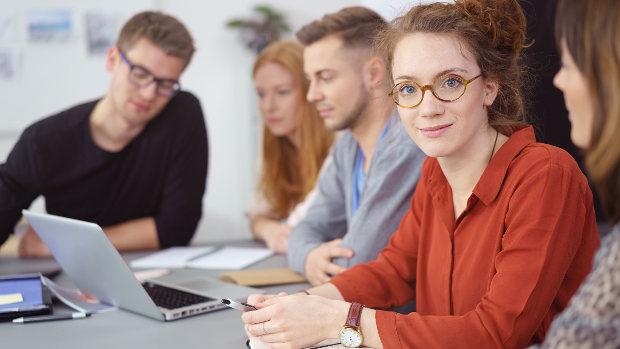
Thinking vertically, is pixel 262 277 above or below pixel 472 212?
below

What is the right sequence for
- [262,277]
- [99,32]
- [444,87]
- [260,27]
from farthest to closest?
[260,27] → [99,32] → [262,277] → [444,87]

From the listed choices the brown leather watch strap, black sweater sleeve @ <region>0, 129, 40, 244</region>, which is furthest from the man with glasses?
the brown leather watch strap

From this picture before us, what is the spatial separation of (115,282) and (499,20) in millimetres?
996

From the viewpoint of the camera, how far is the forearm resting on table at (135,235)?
8.11ft

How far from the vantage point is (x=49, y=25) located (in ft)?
13.5

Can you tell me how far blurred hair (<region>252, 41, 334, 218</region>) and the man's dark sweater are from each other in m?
0.35

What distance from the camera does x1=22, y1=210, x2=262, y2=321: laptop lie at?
1.58 m

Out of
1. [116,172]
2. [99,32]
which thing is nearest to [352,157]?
[116,172]

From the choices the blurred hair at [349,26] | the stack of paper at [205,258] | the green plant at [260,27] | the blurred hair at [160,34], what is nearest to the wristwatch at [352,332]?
the stack of paper at [205,258]

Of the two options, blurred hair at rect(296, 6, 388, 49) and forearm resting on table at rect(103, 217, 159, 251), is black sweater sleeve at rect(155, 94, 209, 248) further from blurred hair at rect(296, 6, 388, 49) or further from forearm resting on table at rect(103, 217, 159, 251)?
blurred hair at rect(296, 6, 388, 49)

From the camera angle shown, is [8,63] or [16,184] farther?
[8,63]

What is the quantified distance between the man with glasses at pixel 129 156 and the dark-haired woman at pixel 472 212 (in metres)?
1.12

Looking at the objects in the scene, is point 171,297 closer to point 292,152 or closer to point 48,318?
point 48,318

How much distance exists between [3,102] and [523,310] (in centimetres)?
357
